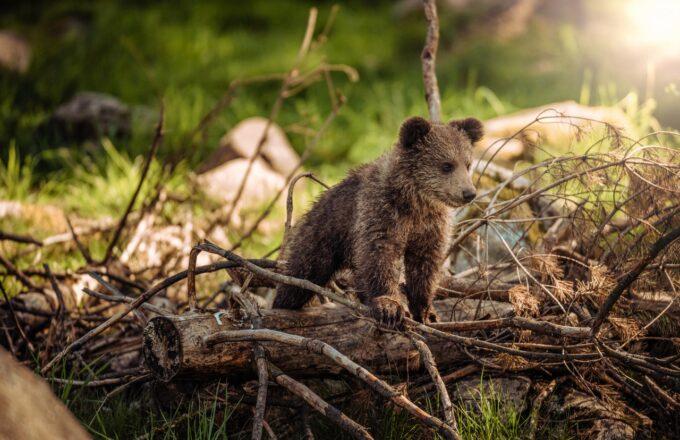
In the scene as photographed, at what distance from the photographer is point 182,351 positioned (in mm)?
2945

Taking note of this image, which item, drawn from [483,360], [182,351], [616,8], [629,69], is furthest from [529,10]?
[182,351]

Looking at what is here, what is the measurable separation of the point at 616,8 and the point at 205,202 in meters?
6.39

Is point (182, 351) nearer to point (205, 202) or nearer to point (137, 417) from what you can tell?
point (137, 417)

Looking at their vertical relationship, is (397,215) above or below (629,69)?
below

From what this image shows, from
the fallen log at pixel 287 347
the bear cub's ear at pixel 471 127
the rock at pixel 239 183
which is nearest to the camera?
the fallen log at pixel 287 347

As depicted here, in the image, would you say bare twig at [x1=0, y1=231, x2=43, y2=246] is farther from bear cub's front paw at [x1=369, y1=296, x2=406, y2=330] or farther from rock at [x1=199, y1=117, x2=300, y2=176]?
rock at [x1=199, y1=117, x2=300, y2=176]

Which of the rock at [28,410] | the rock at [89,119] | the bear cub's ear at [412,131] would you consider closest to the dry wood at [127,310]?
the bear cub's ear at [412,131]

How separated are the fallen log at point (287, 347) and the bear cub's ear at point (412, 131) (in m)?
0.85

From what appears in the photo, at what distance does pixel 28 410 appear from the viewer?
1.67 m

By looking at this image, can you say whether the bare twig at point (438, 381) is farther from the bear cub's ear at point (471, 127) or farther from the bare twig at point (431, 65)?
the bare twig at point (431, 65)

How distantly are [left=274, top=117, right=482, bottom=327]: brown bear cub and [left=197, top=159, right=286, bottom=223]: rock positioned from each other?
2.74 meters

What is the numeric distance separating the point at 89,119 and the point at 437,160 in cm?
530

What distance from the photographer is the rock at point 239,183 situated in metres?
6.49

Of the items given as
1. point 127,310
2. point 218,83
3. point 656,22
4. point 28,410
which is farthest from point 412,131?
point 656,22
